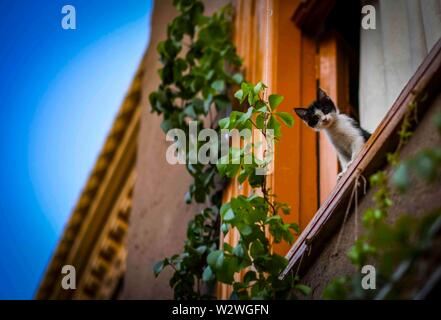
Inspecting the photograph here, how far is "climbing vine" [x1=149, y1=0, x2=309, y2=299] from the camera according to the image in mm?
2299

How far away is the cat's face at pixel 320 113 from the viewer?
304 cm

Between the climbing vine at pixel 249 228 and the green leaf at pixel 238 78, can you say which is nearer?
the climbing vine at pixel 249 228

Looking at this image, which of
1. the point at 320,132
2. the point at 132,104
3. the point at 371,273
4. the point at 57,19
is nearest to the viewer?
the point at 371,273

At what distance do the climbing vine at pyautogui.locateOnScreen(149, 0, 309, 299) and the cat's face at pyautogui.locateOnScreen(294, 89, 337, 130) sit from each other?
0.16 metres

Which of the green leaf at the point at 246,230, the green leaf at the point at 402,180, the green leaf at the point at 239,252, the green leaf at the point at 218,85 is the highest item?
the green leaf at the point at 218,85

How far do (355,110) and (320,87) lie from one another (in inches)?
11.7

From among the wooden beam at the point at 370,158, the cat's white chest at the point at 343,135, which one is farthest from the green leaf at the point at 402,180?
the cat's white chest at the point at 343,135

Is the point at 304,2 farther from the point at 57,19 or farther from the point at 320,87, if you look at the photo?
the point at 57,19

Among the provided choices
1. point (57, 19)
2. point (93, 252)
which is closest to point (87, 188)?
point (93, 252)

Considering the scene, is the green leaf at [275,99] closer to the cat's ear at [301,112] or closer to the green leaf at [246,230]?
the green leaf at [246,230]

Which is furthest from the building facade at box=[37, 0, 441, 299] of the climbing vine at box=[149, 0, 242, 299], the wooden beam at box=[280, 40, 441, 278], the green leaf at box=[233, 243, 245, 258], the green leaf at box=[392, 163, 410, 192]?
the green leaf at box=[392, 163, 410, 192]

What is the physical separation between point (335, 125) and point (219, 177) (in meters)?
0.76

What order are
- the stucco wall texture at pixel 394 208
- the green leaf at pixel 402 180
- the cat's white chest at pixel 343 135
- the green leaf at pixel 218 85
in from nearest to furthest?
the green leaf at pixel 402 180
the stucco wall texture at pixel 394 208
the cat's white chest at pixel 343 135
the green leaf at pixel 218 85

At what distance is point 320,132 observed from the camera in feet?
11.1
